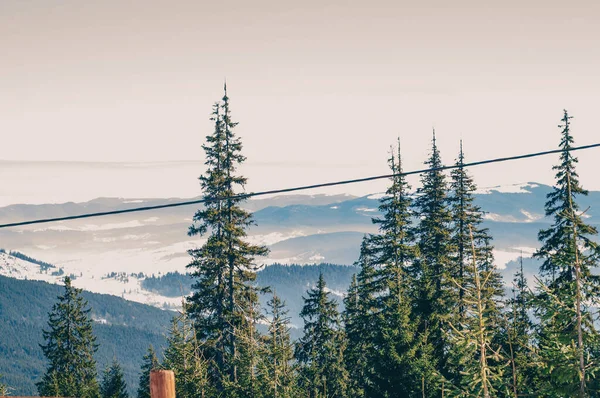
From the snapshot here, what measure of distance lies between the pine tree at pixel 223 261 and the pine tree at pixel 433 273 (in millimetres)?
9133

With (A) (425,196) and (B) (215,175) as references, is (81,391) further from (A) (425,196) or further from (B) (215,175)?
(A) (425,196)

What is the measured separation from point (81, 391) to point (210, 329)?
62.4 feet

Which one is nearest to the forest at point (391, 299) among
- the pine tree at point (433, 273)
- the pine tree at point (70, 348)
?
the pine tree at point (433, 273)

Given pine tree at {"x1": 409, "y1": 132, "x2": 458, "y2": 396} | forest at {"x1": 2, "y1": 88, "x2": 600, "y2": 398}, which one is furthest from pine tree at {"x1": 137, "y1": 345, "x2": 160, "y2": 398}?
pine tree at {"x1": 409, "y1": 132, "x2": 458, "y2": 396}

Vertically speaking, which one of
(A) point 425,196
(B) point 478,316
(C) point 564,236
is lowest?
(B) point 478,316

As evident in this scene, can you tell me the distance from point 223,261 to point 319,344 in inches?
534

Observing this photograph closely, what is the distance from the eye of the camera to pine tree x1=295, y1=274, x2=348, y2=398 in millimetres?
45312

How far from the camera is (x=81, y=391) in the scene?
4938 cm

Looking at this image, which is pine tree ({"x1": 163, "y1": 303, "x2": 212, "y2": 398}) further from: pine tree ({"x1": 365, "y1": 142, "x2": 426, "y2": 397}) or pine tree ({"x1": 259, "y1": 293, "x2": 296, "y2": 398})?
pine tree ({"x1": 365, "y1": 142, "x2": 426, "y2": 397})


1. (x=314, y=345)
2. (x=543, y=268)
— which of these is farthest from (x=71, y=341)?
(x=543, y=268)

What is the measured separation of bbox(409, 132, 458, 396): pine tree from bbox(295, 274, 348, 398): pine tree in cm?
857

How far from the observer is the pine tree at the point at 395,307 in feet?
107

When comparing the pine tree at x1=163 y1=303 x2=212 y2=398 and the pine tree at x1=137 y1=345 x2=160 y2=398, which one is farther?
the pine tree at x1=137 y1=345 x2=160 y2=398

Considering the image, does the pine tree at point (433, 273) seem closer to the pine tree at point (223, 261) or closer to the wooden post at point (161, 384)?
the pine tree at point (223, 261)
